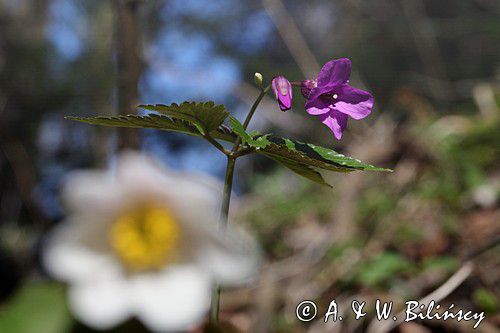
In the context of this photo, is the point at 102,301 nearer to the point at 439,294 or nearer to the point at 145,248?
the point at 145,248

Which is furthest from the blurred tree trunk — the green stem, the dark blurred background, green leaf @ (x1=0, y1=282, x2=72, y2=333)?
the green stem

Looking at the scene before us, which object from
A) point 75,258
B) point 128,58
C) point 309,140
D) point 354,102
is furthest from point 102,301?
point 309,140

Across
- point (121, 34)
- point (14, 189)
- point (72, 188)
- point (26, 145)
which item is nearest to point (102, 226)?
point (72, 188)

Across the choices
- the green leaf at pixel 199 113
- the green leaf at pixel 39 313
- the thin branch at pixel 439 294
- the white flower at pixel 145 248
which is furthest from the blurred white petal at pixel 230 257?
the thin branch at pixel 439 294

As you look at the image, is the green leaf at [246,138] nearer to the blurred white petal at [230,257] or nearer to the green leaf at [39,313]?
the blurred white petal at [230,257]

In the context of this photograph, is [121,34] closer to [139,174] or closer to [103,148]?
[139,174]
